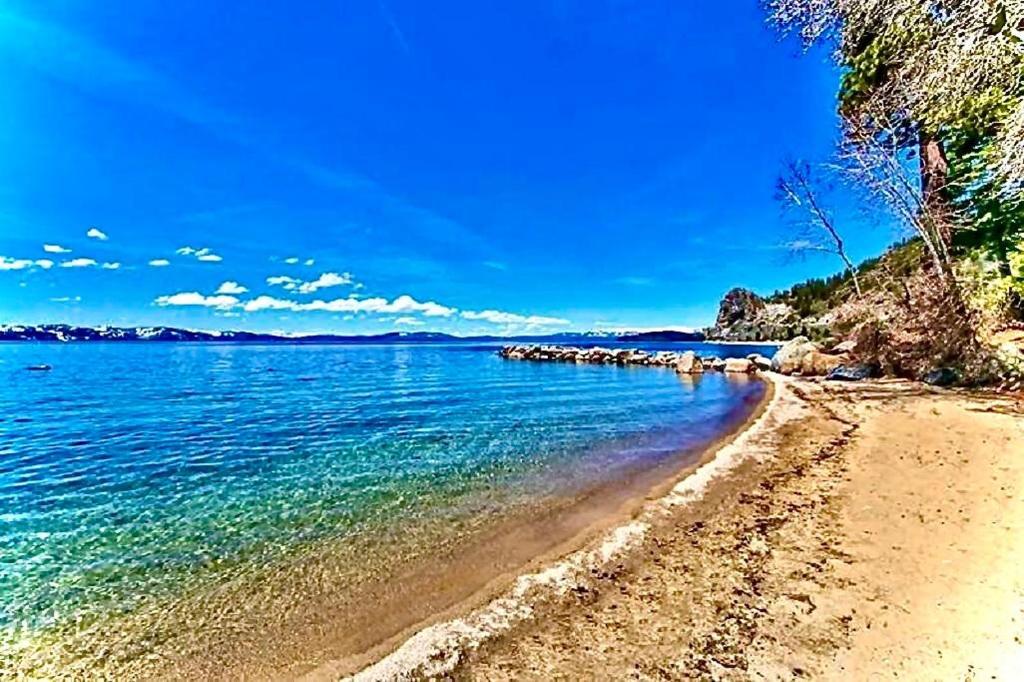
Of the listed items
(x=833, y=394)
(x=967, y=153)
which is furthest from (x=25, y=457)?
(x=967, y=153)

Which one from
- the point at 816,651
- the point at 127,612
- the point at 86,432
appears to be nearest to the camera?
the point at 816,651

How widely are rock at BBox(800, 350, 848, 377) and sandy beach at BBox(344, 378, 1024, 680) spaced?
1701 cm

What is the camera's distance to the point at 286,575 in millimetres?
5395

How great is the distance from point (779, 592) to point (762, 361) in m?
31.4

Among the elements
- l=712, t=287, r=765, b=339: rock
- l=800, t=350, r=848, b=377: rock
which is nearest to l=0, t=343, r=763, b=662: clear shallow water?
l=800, t=350, r=848, b=377: rock

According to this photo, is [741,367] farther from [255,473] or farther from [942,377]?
[255,473]

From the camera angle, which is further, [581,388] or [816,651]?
[581,388]

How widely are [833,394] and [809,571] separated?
→ 1507cm

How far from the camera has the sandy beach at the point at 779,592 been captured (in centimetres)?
363

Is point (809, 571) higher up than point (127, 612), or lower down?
higher up

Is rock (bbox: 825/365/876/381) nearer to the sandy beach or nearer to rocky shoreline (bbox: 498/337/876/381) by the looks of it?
rocky shoreline (bbox: 498/337/876/381)

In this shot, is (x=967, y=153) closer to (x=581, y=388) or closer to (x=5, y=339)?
(x=581, y=388)

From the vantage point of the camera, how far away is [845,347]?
25312mm

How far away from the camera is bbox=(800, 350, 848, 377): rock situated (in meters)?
23.8
